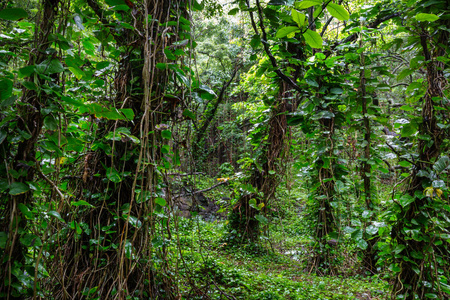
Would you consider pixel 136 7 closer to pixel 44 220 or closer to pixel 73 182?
pixel 73 182

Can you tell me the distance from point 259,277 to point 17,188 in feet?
7.29

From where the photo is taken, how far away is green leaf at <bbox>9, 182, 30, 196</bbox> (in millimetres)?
911

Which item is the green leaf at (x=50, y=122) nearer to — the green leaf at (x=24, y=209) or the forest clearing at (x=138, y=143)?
the forest clearing at (x=138, y=143)

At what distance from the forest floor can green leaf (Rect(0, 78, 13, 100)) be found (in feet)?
2.83

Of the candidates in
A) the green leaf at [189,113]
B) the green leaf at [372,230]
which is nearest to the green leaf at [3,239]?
the green leaf at [189,113]

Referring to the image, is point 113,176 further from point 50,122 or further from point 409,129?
point 409,129

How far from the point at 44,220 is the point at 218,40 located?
29.1 ft

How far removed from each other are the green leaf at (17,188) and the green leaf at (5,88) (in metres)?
0.29

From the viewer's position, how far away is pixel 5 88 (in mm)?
906

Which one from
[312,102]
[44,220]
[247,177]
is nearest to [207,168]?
[247,177]

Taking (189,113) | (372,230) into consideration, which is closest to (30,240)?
(189,113)

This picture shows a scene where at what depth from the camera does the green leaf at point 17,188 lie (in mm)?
911

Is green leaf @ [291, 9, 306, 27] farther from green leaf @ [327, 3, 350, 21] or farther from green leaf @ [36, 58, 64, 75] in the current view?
green leaf @ [36, 58, 64, 75]

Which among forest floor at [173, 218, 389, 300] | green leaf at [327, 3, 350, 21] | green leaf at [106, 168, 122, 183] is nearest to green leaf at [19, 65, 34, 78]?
green leaf at [106, 168, 122, 183]
